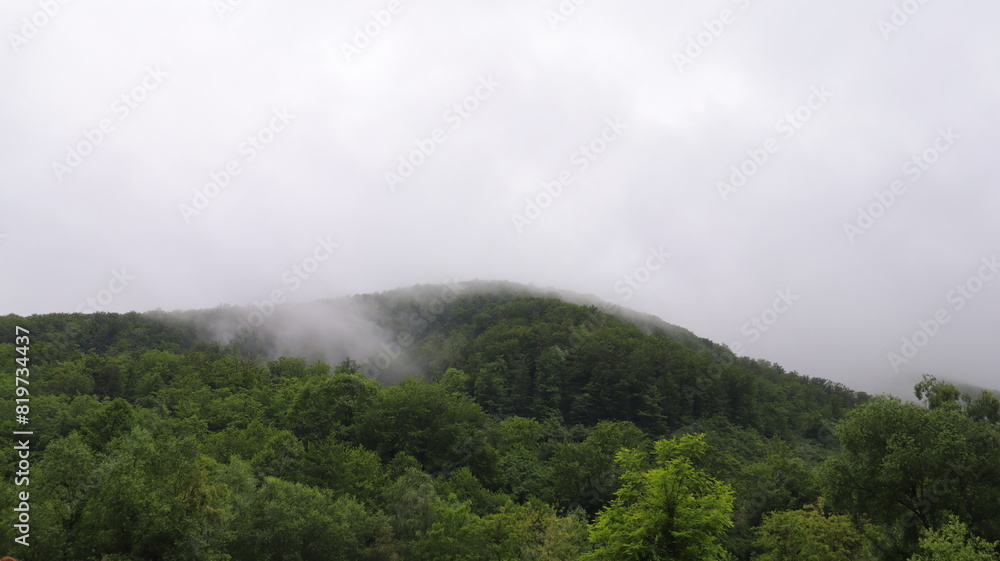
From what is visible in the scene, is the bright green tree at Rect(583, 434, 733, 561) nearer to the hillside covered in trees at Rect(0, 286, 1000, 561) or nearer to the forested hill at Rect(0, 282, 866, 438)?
the hillside covered in trees at Rect(0, 286, 1000, 561)

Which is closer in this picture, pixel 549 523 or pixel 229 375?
pixel 549 523

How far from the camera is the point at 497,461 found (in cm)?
6178

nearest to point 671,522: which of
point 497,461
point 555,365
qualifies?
point 497,461

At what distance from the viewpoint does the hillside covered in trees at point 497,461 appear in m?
24.0

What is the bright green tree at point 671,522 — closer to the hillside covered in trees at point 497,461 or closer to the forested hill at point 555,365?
the hillside covered in trees at point 497,461

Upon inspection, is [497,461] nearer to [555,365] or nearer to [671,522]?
[671,522]

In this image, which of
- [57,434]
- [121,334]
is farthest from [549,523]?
[121,334]

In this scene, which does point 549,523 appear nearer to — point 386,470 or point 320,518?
point 320,518

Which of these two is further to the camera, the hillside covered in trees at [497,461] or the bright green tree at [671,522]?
the hillside covered in trees at [497,461]

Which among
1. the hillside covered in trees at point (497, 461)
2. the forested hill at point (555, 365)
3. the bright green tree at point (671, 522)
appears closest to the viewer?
the bright green tree at point (671, 522)

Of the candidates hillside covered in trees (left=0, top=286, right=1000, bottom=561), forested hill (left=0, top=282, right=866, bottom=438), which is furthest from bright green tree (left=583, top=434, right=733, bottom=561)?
forested hill (left=0, top=282, right=866, bottom=438)

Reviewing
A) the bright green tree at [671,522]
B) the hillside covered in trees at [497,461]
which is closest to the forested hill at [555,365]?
the hillside covered in trees at [497,461]

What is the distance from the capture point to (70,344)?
11519 centimetres

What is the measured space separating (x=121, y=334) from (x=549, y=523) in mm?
142185
